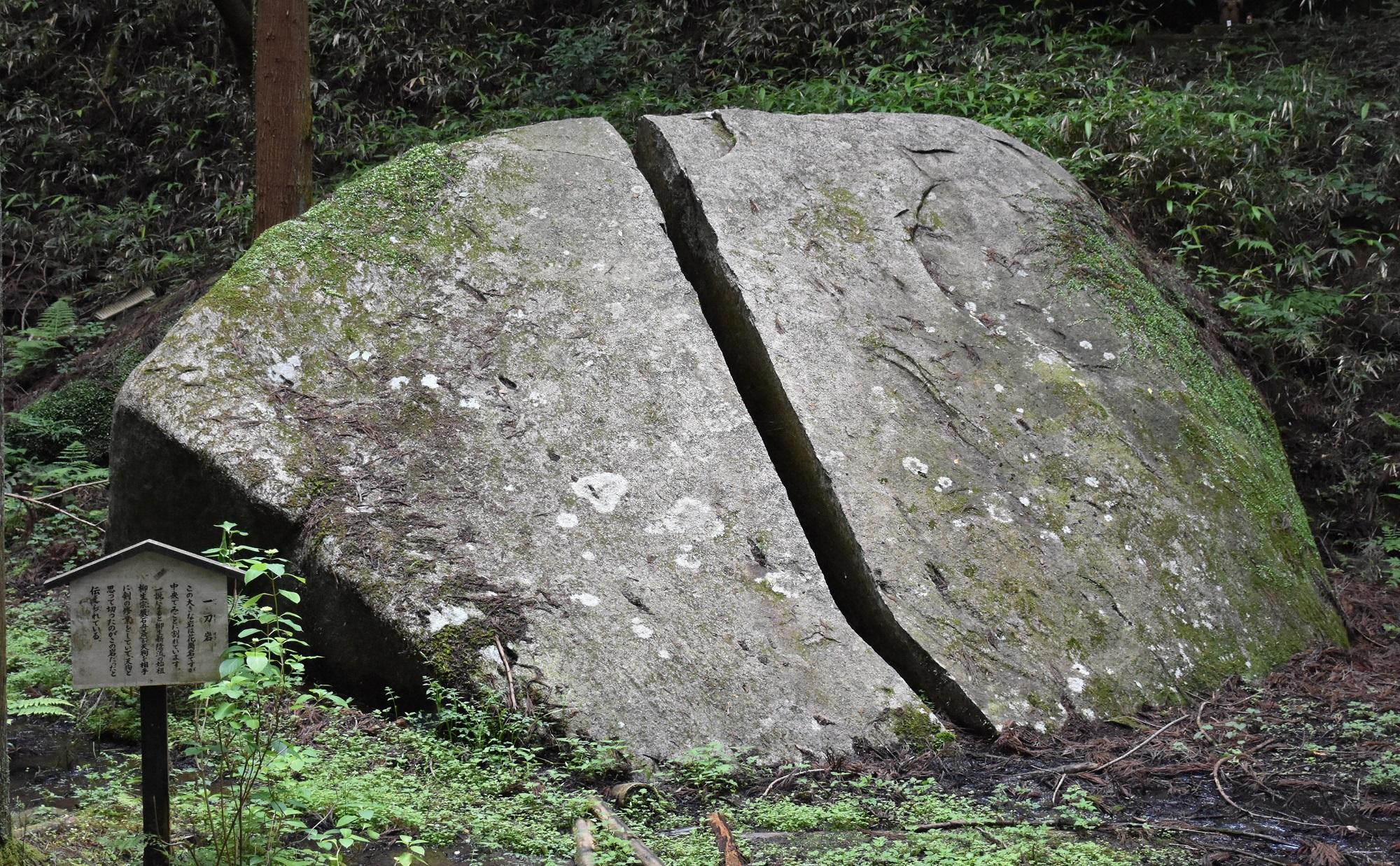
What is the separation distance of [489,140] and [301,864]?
4247 mm

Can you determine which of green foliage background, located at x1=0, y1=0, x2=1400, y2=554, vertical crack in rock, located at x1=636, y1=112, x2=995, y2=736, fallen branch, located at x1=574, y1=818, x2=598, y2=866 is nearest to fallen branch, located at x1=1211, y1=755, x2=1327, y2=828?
vertical crack in rock, located at x1=636, y1=112, x2=995, y2=736

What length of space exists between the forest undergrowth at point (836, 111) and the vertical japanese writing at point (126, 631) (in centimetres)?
46

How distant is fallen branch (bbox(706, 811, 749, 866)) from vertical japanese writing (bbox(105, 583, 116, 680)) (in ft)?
5.54

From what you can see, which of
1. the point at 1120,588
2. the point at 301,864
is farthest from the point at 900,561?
the point at 301,864

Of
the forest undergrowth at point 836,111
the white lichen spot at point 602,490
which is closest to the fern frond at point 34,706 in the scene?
the forest undergrowth at point 836,111

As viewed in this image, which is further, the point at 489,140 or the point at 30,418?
the point at 30,418

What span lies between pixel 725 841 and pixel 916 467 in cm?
215

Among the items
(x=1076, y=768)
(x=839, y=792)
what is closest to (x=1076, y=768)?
(x=1076, y=768)

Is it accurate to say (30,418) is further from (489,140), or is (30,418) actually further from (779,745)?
(779,745)

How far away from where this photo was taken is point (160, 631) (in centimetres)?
254

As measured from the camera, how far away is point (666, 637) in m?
3.97

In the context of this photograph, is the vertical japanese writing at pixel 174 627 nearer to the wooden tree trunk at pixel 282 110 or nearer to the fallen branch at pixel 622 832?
the fallen branch at pixel 622 832

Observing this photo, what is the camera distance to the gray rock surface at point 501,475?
384 centimetres

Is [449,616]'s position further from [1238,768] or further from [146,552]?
[1238,768]
